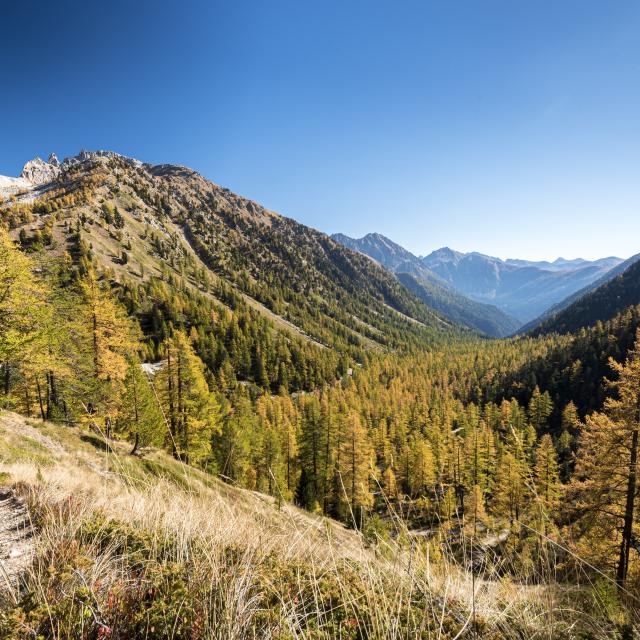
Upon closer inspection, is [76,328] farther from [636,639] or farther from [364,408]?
[364,408]

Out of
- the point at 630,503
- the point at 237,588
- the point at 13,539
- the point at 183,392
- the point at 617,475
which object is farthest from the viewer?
the point at 183,392

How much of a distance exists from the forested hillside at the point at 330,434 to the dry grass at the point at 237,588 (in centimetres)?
3

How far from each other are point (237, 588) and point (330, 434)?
1562 inches

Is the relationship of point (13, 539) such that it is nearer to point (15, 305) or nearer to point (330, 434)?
point (15, 305)

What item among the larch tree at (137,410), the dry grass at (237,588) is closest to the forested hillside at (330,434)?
the dry grass at (237,588)

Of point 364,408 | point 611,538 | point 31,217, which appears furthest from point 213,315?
point 611,538

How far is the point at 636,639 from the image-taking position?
2.33 metres

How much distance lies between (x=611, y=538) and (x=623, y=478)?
2.71m

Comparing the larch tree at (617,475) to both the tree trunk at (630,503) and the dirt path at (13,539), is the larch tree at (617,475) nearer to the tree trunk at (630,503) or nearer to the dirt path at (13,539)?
the tree trunk at (630,503)

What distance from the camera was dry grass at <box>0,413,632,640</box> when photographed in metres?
1.85

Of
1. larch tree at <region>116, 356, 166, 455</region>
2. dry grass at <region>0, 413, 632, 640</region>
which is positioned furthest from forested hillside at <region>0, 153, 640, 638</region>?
larch tree at <region>116, 356, 166, 455</region>

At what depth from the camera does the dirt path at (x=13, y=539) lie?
7.54ft

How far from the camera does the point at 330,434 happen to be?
39688 mm

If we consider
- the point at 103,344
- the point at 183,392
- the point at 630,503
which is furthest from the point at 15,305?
the point at 630,503
